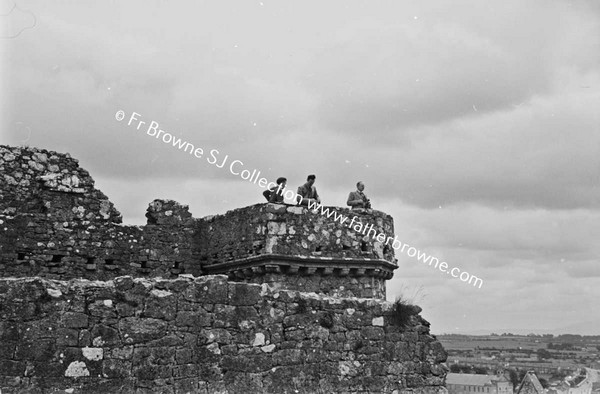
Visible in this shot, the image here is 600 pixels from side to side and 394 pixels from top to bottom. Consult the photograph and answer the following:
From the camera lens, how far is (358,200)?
16281mm

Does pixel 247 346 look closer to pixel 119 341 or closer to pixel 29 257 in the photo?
pixel 119 341

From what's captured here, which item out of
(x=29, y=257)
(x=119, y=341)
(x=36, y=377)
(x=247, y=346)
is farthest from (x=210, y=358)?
(x=29, y=257)

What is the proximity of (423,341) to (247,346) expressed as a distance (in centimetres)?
251

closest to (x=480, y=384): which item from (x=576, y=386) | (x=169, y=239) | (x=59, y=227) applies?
(x=576, y=386)

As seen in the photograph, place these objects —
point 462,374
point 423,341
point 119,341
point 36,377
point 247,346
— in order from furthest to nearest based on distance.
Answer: point 462,374 → point 423,341 → point 247,346 → point 119,341 → point 36,377

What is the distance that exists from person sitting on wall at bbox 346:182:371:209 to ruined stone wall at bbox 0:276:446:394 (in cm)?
701

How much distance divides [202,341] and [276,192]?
24.8 ft

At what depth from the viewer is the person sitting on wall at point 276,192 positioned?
15.2 metres

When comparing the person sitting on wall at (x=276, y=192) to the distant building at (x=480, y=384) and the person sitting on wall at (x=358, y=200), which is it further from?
the distant building at (x=480, y=384)

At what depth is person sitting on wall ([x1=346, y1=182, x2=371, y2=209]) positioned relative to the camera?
53.3 feet

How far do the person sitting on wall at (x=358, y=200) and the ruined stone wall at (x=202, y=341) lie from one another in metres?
7.01

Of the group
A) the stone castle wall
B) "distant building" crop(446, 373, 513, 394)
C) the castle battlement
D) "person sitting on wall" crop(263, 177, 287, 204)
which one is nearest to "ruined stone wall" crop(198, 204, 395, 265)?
the castle battlement

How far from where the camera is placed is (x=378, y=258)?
51.9 ft

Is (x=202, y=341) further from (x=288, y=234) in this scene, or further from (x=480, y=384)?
(x=480, y=384)
